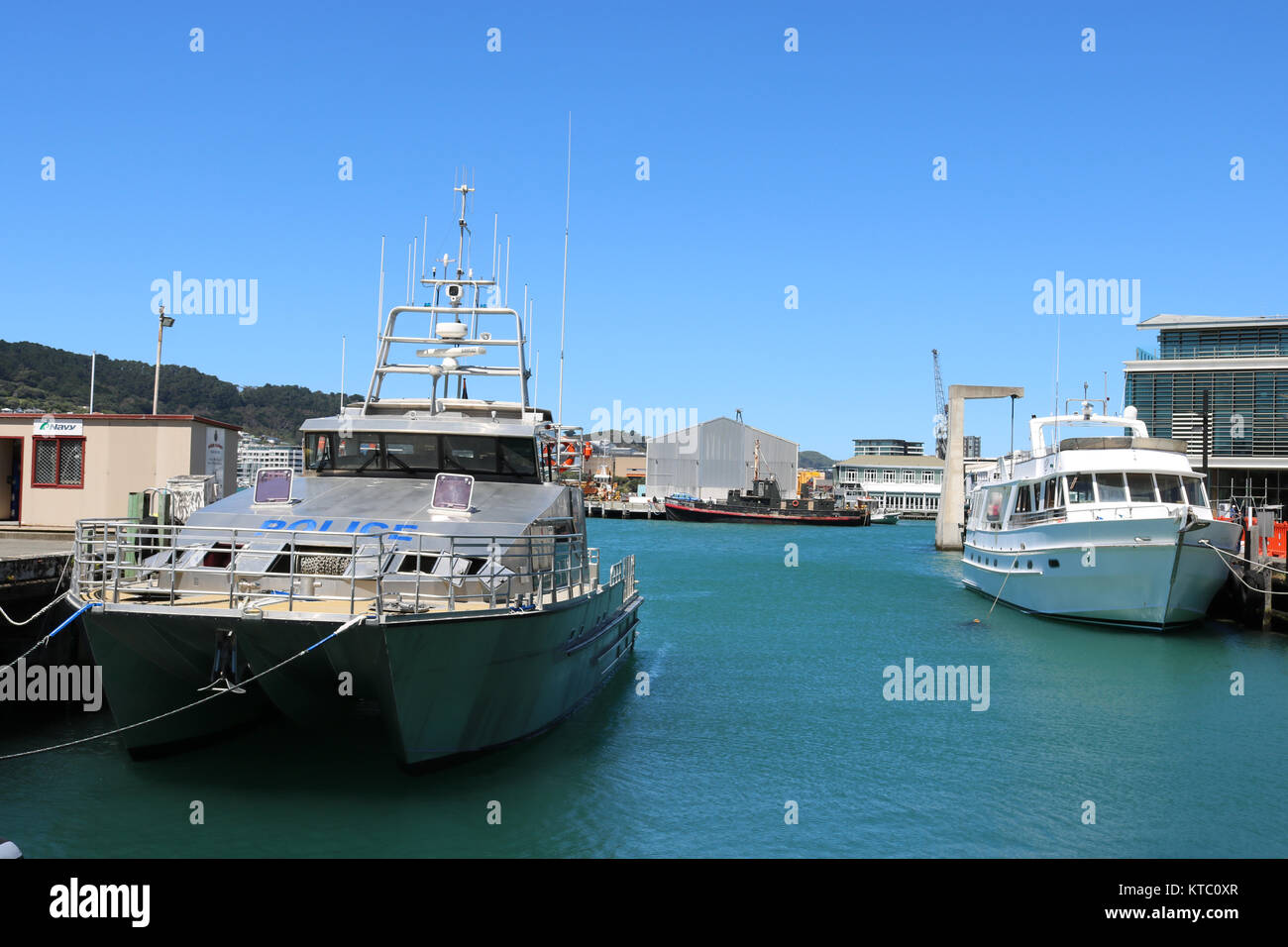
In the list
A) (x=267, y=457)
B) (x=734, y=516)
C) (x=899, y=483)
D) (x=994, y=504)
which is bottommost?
(x=734, y=516)

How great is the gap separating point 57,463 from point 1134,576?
86.2 ft

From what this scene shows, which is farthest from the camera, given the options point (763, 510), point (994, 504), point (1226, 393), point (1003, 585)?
point (763, 510)

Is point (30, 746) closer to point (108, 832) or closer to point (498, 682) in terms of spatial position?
point (108, 832)

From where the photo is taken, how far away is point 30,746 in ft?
43.1

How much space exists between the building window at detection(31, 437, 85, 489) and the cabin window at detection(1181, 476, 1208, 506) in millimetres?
27588

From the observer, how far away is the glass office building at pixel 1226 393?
2077 inches

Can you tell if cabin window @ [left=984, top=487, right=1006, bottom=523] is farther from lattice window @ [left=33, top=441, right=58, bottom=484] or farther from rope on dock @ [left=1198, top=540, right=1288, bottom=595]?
lattice window @ [left=33, top=441, right=58, bottom=484]

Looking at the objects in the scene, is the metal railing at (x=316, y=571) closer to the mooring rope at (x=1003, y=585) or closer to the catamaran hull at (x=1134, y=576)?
the catamaran hull at (x=1134, y=576)

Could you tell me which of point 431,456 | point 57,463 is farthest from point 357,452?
point 57,463

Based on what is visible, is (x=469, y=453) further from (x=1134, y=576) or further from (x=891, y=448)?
(x=891, y=448)

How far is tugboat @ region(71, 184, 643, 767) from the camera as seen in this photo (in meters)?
10.3

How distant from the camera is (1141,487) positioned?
88.0 ft

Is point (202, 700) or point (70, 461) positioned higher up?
point (70, 461)
